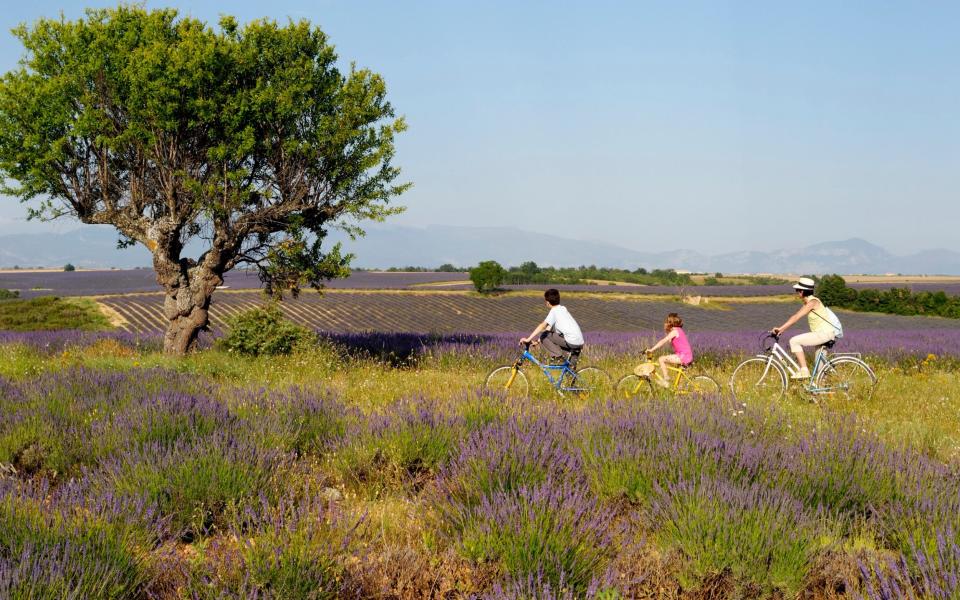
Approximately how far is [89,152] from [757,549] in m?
15.1

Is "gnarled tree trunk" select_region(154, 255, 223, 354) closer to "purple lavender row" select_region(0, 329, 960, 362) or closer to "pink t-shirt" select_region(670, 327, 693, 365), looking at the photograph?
"purple lavender row" select_region(0, 329, 960, 362)

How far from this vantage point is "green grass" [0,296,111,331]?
2831 centimetres

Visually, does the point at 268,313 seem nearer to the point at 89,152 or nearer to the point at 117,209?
the point at 117,209

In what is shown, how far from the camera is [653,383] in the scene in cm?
1027

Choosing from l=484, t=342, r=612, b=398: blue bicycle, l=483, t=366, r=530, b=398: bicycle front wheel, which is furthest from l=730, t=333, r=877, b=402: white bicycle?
l=483, t=366, r=530, b=398: bicycle front wheel

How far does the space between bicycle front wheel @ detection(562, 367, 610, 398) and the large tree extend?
5673 millimetres

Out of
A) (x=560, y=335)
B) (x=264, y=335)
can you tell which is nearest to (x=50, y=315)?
(x=264, y=335)

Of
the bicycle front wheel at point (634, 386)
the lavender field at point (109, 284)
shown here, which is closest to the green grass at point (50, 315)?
the lavender field at point (109, 284)

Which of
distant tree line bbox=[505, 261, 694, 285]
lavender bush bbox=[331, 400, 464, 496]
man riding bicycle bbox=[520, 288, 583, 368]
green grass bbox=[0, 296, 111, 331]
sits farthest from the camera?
distant tree line bbox=[505, 261, 694, 285]

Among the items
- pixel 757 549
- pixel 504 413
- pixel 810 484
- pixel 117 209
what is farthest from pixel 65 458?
pixel 117 209

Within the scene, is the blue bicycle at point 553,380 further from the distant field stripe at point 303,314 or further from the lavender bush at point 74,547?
the distant field stripe at point 303,314

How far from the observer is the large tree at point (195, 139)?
13.1 metres

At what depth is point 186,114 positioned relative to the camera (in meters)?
13.5

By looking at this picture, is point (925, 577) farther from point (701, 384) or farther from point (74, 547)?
point (701, 384)
